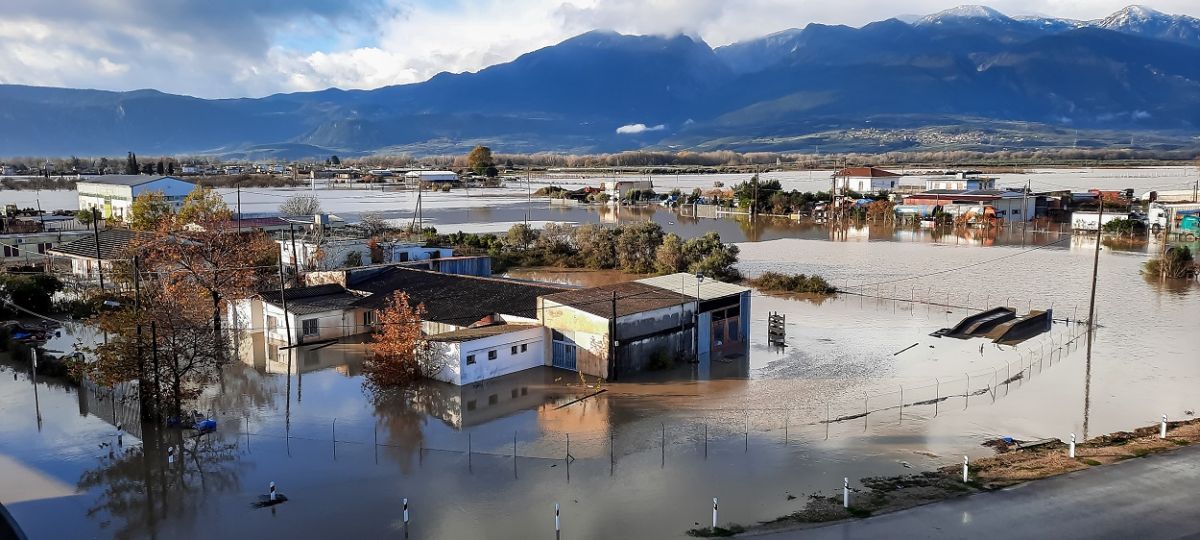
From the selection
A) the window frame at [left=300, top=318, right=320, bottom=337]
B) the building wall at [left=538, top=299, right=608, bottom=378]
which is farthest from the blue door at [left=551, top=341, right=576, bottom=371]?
the window frame at [left=300, top=318, right=320, bottom=337]

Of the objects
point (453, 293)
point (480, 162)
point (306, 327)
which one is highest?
point (480, 162)

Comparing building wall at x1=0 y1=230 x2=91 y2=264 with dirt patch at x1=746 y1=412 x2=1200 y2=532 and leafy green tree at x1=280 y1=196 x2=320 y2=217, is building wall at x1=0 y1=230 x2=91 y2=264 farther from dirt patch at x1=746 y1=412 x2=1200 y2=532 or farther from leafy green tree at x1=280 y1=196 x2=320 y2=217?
dirt patch at x1=746 y1=412 x2=1200 y2=532

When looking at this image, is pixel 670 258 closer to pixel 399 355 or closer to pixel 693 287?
pixel 693 287

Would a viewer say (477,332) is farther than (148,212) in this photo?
No

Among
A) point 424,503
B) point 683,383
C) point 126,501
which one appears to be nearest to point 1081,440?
point 683,383

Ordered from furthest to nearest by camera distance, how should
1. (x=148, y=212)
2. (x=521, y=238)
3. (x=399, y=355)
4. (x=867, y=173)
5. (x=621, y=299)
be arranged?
(x=867, y=173) → (x=521, y=238) → (x=148, y=212) → (x=621, y=299) → (x=399, y=355)

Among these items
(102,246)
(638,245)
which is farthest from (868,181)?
(102,246)

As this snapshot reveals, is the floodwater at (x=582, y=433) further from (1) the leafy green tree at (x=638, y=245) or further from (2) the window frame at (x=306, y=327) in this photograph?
(1) the leafy green tree at (x=638, y=245)
